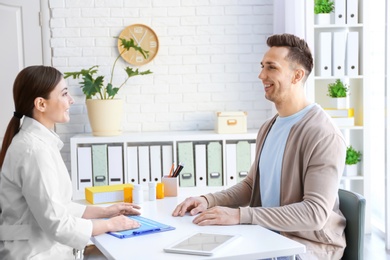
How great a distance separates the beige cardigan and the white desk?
104 mm

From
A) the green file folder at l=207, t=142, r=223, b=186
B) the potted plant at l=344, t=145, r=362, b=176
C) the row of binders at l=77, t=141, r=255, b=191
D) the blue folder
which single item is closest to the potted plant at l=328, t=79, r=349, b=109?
the potted plant at l=344, t=145, r=362, b=176

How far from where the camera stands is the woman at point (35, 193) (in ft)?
6.36

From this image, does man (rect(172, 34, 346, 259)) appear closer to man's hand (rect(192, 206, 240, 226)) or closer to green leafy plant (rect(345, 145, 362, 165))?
man's hand (rect(192, 206, 240, 226))

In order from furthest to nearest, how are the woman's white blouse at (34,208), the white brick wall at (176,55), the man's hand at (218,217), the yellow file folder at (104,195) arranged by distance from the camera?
the white brick wall at (176,55), the yellow file folder at (104,195), the man's hand at (218,217), the woman's white blouse at (34,208)

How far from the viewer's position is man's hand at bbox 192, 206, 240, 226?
2.06m

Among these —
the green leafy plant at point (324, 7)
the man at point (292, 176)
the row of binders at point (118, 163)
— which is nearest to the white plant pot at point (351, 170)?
the green leafy plant at point (324, 7)

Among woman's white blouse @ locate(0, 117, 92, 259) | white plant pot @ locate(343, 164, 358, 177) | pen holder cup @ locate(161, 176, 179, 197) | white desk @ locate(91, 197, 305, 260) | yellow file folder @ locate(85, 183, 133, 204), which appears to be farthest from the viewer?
white plant pot @ locate(343, 164, 358, 177)

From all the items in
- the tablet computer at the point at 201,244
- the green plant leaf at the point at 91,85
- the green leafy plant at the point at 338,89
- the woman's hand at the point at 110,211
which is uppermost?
the green plant leaf at the point at 91,85

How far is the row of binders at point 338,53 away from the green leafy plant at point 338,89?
0.26 feet

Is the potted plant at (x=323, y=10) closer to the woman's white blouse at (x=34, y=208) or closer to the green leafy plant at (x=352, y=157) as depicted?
the green leafy plant at (x=352, y=157)

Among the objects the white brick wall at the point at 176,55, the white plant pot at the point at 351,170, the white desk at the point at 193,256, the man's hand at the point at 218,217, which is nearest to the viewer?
the white desk at the point at 193,256

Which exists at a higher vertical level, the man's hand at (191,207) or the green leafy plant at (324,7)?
the green leafy plant at (324,7)

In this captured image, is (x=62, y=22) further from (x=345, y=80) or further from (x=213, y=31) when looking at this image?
(x=345, y=80)

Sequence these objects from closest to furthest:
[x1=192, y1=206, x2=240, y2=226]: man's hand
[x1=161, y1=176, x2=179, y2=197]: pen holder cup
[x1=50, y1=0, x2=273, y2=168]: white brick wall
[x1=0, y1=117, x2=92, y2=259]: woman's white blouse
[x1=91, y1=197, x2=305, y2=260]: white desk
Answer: [x1=91, y1=197, x2=305, y2=260]: white desk, [x1=0, y1=117, x2=92, y2=259]: woman's white blouse, [x1=192, y1=206, x2=240, y2=226]: man's hand, [x1=161, y1=176, x2=179, y2=197]: pen holder cup, [x1=50, y1=0, x2=273, y2=168]: white brick wall
